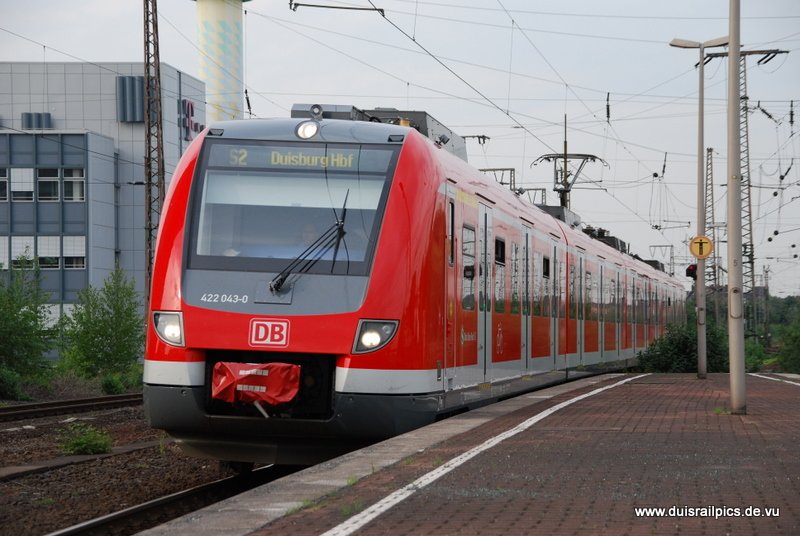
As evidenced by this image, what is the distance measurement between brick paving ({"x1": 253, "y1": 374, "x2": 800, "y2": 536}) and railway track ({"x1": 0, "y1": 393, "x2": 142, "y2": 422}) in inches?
420

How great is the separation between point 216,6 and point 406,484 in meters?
94.0

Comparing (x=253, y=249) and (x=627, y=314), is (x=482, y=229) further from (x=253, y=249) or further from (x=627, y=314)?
(x=627, y=314)

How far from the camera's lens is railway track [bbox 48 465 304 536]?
31.2ft

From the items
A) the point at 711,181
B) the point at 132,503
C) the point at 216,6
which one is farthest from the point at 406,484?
the point at 216,6

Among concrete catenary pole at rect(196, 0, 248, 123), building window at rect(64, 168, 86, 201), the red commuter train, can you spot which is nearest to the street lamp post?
the red commuter train

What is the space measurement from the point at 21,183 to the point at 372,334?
211 feet

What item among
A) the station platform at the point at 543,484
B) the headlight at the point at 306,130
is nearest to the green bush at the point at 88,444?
the station platform at the point at 543,484

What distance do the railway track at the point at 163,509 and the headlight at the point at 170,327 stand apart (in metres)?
1.40

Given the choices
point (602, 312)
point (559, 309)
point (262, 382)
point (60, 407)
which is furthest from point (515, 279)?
point (602, 312)

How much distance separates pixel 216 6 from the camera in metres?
98.8

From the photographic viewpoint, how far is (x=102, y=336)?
134ft

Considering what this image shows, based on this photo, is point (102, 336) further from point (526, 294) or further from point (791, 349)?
point (791, 349)

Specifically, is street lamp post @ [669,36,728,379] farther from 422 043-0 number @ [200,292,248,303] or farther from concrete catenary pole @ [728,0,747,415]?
422 043-0 number @ [200,292,248,303]

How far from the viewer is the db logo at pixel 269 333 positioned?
10.9m
